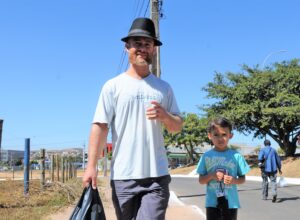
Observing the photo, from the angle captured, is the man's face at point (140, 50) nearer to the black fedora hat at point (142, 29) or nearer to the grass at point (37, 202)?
the black fedora hat at point (142, 29)

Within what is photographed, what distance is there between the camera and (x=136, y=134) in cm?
369

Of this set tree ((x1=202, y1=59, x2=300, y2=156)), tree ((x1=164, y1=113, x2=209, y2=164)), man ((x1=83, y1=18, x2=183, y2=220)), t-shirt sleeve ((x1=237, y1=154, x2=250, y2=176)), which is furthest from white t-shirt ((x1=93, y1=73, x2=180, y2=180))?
tree ((x1=164, y1=113, x2=209, y2=164))

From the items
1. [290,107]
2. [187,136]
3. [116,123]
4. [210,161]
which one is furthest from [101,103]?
[187,136]

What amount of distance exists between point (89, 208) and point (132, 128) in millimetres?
669

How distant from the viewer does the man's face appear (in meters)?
3.82

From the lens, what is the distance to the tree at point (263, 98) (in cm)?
3647

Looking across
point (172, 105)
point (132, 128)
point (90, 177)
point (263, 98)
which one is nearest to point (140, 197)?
point (90, 177)

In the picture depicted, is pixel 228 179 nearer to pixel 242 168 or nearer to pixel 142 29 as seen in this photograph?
pixel 242 168

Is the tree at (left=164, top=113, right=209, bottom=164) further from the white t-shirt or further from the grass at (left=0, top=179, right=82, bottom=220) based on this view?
the white t-shirt

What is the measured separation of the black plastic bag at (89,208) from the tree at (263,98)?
32952mm

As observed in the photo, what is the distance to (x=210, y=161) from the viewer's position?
14.7 feet

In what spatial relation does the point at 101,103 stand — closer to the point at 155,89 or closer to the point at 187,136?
the point at 155,89

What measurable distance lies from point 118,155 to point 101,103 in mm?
419

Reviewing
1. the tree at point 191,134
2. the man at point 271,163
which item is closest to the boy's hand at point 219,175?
the man at point 271,163
